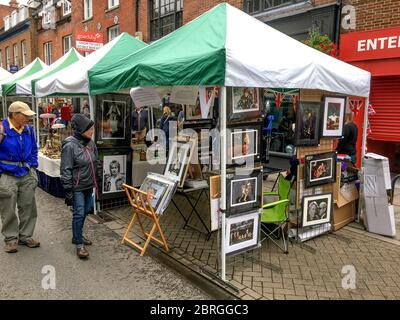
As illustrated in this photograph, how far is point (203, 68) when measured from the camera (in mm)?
3695

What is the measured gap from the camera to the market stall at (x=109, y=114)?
20.8ft

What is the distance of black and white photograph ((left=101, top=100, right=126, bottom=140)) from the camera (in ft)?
21.4

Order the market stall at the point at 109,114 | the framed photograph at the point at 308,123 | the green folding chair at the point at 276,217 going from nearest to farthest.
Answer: the green folding chair at the point at 276,217
the framed photograph at the point at 308,123
the market stall at the point at 109,114

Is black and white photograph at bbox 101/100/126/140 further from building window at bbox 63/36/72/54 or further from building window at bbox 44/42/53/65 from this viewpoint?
building window at bbox 44/42/53/65

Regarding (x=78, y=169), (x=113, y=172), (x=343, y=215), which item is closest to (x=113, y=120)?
(x=113, y=172)

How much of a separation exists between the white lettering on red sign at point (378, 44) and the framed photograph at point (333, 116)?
133 inches

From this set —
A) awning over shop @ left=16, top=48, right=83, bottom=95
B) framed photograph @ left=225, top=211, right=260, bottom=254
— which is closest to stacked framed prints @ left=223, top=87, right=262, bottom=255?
framed photograph @ left=225, top=211, right=260, bottom=254

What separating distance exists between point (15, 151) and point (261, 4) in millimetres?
8901

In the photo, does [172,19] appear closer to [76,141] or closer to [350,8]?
[350,8]

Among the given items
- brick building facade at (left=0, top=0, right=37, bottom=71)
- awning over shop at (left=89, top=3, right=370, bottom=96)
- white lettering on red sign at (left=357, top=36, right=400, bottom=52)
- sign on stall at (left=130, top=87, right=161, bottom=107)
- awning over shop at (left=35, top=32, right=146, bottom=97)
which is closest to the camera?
awning over shop at (left=89, top=3, right=370, bottom=96)

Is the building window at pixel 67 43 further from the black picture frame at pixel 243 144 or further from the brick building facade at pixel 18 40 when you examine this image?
the black picture frame at pixel 243 144

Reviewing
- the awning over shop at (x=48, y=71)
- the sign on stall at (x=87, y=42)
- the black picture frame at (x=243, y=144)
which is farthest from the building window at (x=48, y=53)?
the black picture frame at (x=243, y=144)

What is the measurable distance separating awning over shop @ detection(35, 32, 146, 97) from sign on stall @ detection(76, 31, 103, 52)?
5.63 metres
